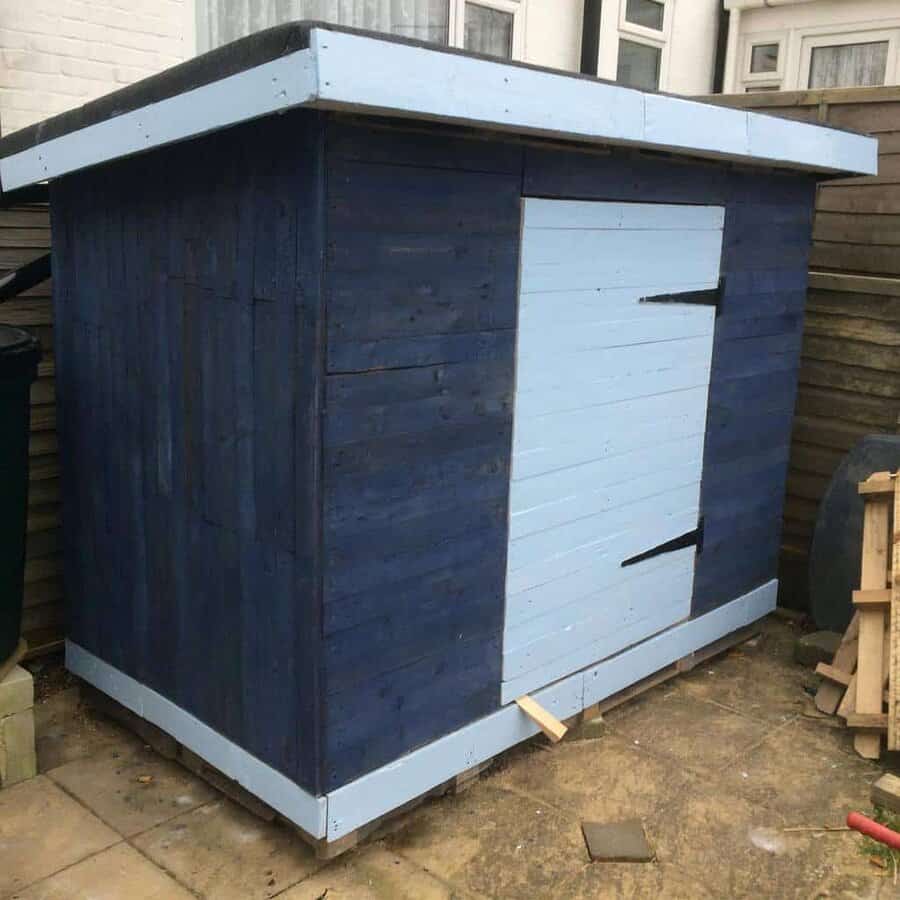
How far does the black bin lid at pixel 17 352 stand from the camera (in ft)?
11.1

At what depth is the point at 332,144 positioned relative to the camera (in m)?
2.70

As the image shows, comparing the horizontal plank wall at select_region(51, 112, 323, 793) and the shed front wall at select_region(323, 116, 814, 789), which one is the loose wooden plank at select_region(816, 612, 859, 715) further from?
the horizontal plank wall at select_region(51, 112, 323, 793)

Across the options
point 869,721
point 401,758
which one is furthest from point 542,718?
point 869,721

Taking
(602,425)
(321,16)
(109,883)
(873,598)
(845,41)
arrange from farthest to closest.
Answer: (845,41), (321,16), (873,598), (602,425), (109,883)

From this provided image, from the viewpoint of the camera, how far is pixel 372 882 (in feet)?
10.2

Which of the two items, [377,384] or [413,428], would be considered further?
[413,428]

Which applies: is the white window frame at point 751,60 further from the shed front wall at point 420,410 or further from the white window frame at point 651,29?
the shed front wall at point 420,410

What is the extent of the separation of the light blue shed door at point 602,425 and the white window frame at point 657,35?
512 cm

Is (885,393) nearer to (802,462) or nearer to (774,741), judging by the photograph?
(802,462)

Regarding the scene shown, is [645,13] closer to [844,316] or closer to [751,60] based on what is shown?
[751,60]

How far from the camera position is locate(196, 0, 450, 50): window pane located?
17.5 ft

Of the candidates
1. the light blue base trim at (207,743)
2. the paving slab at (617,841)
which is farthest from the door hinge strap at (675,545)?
the light blue base trim at (207,743)

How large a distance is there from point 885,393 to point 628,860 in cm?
290

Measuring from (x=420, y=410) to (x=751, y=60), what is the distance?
908cm
